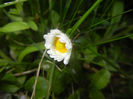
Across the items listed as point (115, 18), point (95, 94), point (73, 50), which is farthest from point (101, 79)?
point (115, 18)

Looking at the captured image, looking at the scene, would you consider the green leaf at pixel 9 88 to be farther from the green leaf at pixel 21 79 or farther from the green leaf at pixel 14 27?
the green leaf at pixel 14 27

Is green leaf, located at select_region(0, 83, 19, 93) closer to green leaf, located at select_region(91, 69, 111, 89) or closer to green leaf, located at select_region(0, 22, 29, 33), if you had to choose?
green leaf, located at select_region(0, 22, 29, 33)

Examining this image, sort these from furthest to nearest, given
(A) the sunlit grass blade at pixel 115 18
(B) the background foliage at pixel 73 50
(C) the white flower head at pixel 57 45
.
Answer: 1. (A) the sunlit grass blade at pixel 115 18
2. (B) the background foliage at pixel 73 50
3. (C) the white flower head at pixel 57 45

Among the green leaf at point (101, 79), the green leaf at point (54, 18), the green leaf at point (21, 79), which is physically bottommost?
the green leaf at point (101, 79)

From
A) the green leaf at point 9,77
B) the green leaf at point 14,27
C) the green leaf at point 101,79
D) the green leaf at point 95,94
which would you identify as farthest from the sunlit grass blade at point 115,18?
the green leaf at point 9,77

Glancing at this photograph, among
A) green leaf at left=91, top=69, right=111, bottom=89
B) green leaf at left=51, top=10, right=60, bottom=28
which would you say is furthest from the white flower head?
green leaf at left=91, top=69, right=111, bottom=89

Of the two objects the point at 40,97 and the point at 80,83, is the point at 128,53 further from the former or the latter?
the point at 40,97
